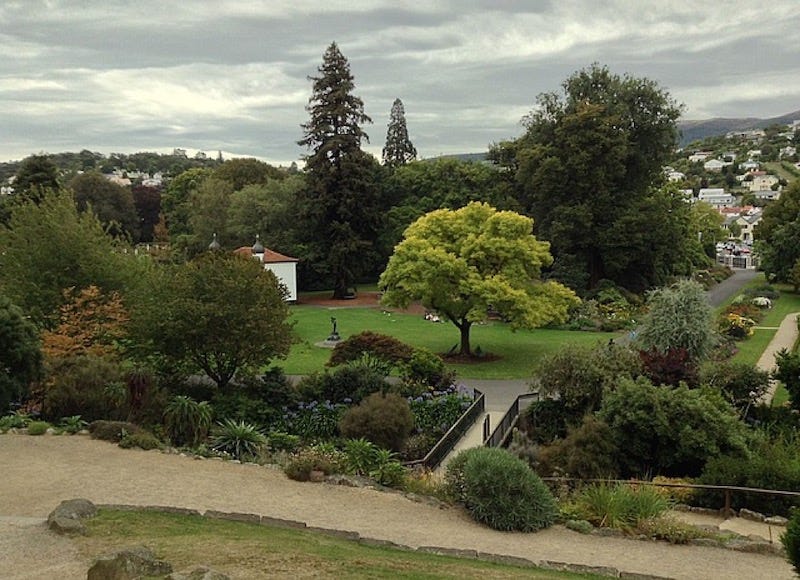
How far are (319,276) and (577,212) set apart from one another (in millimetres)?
18900

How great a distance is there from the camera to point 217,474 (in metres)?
13.1

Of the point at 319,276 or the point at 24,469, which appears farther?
the point at 319,276

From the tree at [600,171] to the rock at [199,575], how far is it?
39178mm

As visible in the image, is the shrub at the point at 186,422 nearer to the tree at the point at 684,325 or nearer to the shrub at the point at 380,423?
the shrub at the point at 380,423

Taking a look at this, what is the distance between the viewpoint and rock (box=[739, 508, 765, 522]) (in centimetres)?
1248

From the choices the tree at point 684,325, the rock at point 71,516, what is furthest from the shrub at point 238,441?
the tree at point 684,325

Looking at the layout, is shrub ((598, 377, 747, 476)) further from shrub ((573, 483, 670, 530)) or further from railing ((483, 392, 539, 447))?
shrub ((573, 483, 670, 530))

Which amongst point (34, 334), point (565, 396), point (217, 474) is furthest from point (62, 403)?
point (565, 396)

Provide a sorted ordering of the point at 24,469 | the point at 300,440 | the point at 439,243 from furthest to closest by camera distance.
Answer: the point at 439,243, the point at 300,440, the point at 24,469

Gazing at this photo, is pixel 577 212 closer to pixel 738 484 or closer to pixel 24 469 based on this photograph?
pixel 738 484

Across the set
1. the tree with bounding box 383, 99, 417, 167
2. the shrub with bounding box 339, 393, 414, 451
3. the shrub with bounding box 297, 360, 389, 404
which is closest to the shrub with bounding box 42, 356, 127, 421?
the shrub with bounding box 297, 360, 389, 404

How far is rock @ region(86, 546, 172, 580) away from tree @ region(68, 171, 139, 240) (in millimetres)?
71937

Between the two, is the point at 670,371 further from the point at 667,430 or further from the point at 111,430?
the point at 111,430

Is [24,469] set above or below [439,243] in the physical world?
below
